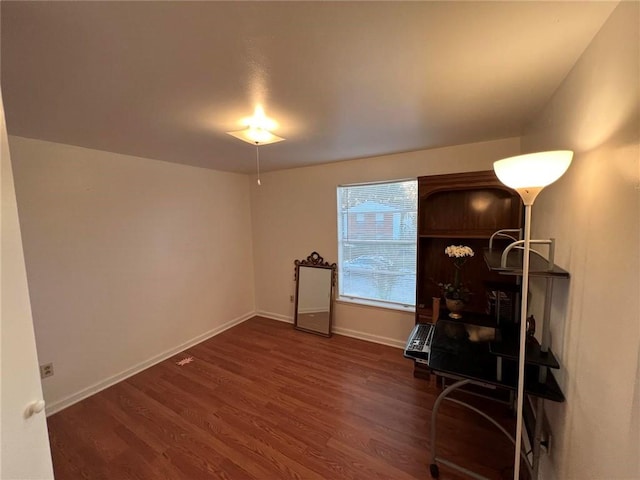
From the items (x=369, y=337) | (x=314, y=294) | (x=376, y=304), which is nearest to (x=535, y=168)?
(x=376, y=304)

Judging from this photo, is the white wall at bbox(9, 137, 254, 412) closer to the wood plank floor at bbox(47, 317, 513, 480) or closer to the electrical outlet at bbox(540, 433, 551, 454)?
the wood plank floor at bbox(47, 317, 513, 480)

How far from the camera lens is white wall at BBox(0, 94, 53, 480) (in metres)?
0.76

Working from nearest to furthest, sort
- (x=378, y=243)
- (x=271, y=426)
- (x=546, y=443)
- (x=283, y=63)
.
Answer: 1. (x=283, y=63)
2. (x=546, y=443)
3. (x=271, y=426)
4. (x=378, y=243)

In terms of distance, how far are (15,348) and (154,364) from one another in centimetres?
247

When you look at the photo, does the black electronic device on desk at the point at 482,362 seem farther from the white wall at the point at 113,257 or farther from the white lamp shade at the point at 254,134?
the white wall at the point at 113,257

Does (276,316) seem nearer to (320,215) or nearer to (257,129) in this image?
(320,215)

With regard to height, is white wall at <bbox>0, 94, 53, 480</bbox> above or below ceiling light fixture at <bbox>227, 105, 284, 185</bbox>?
below

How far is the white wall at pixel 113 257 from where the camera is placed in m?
2.11

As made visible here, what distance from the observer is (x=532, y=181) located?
1027 mm

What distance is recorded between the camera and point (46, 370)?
6.99 ft

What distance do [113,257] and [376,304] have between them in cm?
290

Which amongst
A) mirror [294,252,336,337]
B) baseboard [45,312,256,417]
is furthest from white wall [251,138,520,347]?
baseboard [45,312,256,417]

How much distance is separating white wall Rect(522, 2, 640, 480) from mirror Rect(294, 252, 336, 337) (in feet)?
7.83

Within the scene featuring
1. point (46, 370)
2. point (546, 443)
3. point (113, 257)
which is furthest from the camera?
point (113, 257)
